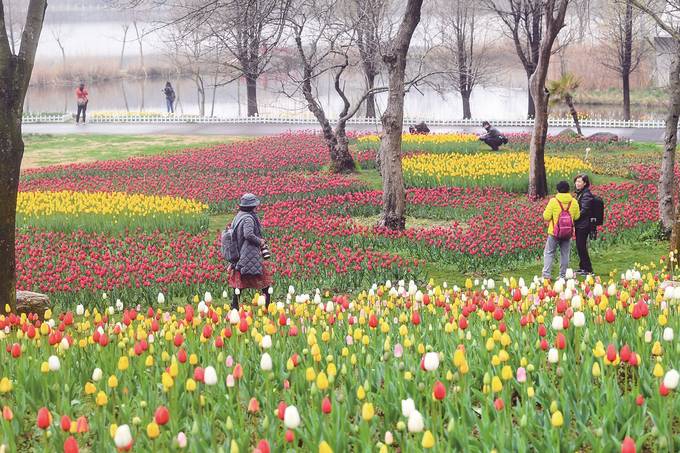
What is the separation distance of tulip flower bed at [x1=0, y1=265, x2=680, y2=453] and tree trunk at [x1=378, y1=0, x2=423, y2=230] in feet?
28.4

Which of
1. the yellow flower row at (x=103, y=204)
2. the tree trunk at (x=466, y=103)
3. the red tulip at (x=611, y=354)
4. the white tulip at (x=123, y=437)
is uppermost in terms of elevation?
the tree trunk at (x=466, y=103)

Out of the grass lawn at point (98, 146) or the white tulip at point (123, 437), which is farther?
the grass lawn at point (98, 146)

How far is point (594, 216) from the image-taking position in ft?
41.5

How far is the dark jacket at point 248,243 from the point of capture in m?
10.3

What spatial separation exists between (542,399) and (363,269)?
771 cm

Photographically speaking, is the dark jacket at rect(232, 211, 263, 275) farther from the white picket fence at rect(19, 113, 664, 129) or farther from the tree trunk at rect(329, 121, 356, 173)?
the white picket fence at rect(19, 113, 664, 129)

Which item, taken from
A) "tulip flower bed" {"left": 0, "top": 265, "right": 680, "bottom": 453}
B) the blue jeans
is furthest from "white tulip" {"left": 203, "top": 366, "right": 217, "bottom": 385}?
the blue jeans

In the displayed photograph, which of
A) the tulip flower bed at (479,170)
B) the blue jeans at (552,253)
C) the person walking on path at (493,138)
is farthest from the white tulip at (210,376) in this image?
the person walking on path at (493,138)

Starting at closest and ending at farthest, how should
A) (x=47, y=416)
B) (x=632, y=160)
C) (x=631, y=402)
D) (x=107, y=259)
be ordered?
1. (x=47, y=416)
2. (x=631, y=402)
3. (x=107, y=259)
4. (x=632, y=160)

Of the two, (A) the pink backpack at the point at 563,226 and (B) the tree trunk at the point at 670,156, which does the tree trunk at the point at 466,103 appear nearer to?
(B) the tree trunk at the point at 670,156

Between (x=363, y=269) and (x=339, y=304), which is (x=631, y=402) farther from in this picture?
(x=363, y=269)

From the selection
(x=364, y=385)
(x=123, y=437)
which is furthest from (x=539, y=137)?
(x=123, y=437)

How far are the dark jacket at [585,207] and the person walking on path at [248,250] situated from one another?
4.92 metres

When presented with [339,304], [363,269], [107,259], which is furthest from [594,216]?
[107,259]
